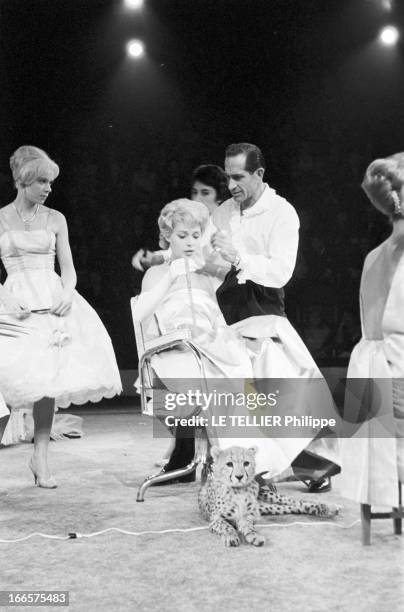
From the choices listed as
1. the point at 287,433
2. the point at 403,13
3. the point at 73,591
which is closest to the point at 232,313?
the point at 287,433

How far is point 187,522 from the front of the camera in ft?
9.34

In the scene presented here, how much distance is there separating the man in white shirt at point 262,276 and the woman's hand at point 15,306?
897mm

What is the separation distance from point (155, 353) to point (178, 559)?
3.29 ft

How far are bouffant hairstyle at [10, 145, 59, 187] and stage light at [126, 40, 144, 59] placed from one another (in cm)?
→ 275

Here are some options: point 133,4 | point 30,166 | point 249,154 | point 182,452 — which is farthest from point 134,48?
point 182,452

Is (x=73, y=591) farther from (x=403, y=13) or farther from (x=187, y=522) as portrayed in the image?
(x=403, y=13)

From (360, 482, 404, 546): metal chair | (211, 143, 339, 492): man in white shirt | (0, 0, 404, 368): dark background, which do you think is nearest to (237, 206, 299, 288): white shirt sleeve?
(211, 143, 339, 492): man in white shirt

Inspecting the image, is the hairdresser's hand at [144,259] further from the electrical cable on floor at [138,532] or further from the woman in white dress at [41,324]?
the electrical cable on floor at [138,532]

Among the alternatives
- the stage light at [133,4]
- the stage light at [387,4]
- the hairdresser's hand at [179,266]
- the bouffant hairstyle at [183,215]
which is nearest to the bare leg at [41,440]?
the hairdresser's hand at [179,266]

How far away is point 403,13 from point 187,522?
4256 millimetres

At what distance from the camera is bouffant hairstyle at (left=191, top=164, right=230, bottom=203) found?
4059mm

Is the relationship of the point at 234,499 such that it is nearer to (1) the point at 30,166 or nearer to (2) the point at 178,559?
(2) the point at 178,559

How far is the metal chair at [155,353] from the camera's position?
10.0 ft

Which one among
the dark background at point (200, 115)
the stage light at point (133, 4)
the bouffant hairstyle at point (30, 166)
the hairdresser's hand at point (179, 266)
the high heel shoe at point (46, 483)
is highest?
the stage light at point (133, 4)
